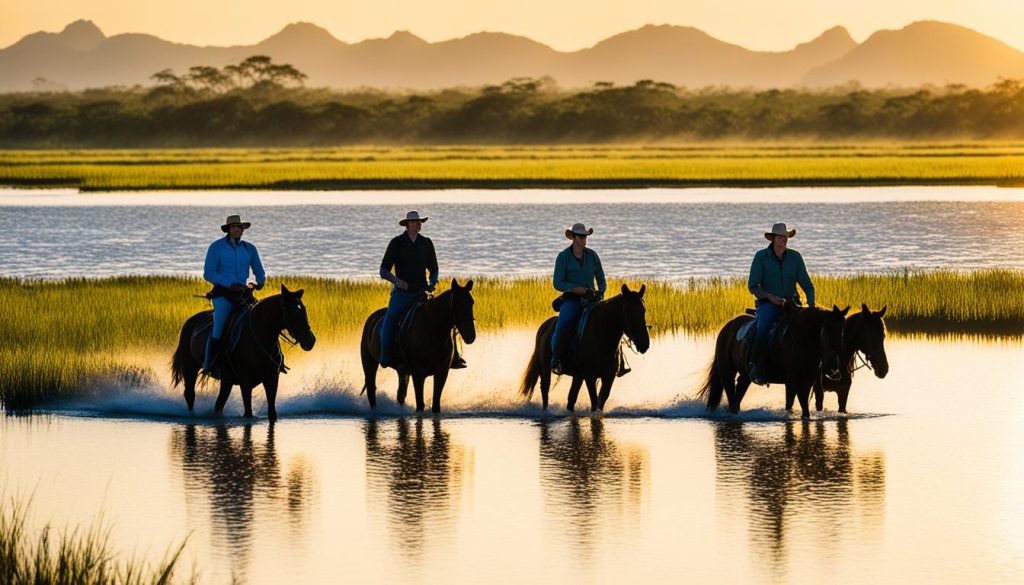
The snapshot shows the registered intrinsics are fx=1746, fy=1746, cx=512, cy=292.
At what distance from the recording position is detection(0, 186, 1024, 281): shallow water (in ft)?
140

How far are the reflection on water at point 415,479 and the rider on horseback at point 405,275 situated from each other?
880 millimetres

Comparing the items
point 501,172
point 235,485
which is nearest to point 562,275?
point 235,485

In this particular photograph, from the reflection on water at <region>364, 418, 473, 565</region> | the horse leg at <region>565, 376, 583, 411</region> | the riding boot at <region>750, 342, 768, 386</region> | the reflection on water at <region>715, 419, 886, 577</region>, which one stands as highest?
the riding boot at <region>750, 342, 768, 386</region>

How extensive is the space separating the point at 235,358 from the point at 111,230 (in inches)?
1609

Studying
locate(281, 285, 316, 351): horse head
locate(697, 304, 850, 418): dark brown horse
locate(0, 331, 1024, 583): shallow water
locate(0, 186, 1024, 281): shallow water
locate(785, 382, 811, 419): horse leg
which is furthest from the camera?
locate(0, 186, 1024, 281): shallow water

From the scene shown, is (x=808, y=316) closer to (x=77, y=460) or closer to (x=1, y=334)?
(x=77, y=460)

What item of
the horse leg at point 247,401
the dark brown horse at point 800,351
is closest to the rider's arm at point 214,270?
the horse leg at point 247,401

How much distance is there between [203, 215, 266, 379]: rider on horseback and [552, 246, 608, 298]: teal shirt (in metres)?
2.90

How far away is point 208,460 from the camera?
581 inches

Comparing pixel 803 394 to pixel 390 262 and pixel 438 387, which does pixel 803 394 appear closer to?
pixel 438 387

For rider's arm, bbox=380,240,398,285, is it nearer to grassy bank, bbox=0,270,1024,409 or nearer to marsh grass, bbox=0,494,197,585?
grassy bank, bbox=0,270,1024,409

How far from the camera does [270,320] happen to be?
16531mm

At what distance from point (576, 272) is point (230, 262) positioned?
11.0 ft

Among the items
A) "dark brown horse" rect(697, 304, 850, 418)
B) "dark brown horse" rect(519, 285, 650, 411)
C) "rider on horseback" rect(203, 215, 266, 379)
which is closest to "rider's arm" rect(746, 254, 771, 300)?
"dark brown horse" rect(697, 304, 850, 418)
